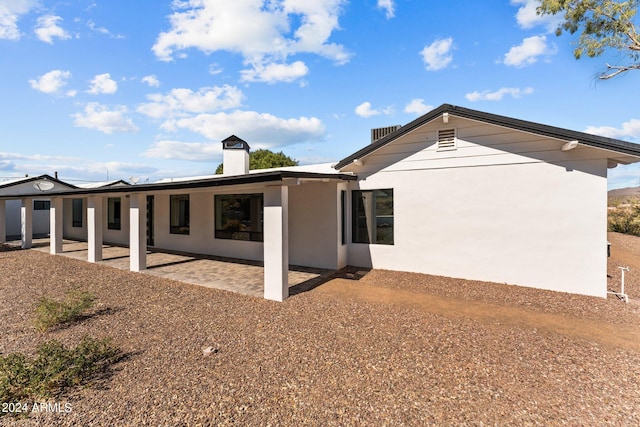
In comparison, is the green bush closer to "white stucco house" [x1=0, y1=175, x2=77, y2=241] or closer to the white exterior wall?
the white exterior wall

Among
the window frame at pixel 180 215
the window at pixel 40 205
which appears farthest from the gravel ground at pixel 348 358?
the window at pixel 40 205

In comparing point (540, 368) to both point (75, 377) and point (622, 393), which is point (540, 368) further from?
point (75, 377)

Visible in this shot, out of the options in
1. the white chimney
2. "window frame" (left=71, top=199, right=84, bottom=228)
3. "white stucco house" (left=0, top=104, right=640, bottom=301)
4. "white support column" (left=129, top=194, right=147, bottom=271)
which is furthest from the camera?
"window frame" (left=71, top=199, right=84, bottom=228)

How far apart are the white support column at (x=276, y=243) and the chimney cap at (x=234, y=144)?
6013 mm

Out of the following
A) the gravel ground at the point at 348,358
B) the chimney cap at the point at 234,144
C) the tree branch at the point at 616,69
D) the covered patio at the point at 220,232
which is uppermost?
the tree branch at the point at 616,69

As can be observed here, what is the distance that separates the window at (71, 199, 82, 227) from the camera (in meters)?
15.9

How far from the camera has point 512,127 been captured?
678 cm

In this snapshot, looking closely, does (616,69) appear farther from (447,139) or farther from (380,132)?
(380,132)

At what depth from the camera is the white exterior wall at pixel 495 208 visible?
6.30 metres

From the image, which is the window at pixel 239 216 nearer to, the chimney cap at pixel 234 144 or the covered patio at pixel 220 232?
the covered patio at pixel 220 232

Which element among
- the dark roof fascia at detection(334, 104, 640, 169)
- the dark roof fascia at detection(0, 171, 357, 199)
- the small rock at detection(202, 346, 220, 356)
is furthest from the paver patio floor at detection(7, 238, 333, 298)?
the dark roof fascia at detection(334, 104, 640, 169)

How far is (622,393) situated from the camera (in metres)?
3.06

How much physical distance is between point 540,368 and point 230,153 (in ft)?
36.2

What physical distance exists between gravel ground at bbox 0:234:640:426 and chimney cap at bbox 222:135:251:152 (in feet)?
21.0
